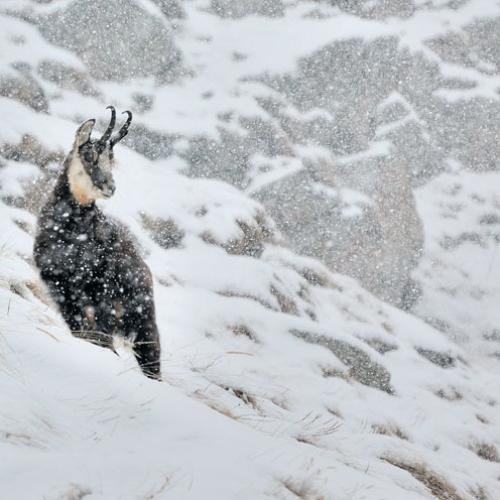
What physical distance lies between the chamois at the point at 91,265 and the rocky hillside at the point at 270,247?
8.7 inches

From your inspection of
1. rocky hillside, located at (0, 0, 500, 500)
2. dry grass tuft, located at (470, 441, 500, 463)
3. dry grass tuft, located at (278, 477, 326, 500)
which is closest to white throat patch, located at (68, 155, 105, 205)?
rocky hillside, located at (0, 0, 500, 500)

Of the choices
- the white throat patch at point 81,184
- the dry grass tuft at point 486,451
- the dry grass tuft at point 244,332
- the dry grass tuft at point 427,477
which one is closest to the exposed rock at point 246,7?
the dry grass tuft at point 244,332

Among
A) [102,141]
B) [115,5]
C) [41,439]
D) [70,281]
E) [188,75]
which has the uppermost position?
[41,439]

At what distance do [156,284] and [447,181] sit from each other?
23.3 meters

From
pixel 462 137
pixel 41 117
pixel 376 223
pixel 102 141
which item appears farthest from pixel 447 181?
pixel 102 141

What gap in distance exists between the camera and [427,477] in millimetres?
3529

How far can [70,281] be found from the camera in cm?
441

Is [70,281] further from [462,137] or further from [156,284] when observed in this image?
[462,137]

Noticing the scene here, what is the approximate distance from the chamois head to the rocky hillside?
25.1 inches

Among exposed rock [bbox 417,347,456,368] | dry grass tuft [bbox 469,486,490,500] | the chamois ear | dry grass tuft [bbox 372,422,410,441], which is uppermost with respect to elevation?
the chamois ear

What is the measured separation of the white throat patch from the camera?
482cm

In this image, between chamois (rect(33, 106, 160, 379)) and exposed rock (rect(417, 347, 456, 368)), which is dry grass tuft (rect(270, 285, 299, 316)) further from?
chamois (rect(33, 106, 160, 379))

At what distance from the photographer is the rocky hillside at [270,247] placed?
1.86 m

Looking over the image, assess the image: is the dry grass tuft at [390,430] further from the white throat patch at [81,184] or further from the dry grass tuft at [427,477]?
the white throat patch at [81,184]
